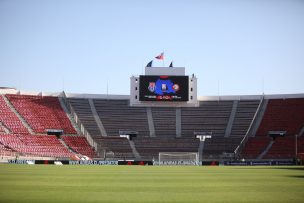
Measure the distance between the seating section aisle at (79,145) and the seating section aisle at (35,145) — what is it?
1.62 meters

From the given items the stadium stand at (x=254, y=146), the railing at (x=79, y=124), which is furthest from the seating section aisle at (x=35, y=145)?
the stadium stand at (x=254, y=146)

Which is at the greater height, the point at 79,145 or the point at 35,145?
the point at 79,145

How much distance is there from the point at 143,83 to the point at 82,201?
66.3m

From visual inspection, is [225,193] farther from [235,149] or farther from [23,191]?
[235,149]

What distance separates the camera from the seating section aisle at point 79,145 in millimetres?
74531

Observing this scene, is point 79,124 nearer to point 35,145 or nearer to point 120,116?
point 120,116

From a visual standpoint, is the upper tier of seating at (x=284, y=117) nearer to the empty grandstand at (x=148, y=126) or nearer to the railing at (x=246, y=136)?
the empty grandstand at (x=148, y=126)

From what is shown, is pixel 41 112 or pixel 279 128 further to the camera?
pixel 41 112

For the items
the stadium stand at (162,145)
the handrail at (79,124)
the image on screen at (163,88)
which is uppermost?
the image on screen at (163,88)

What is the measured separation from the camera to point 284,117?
78500mm

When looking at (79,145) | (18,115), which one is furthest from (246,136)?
(18,115)

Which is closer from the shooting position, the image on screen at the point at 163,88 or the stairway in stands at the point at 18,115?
the stairway in stands at the point at 18,115

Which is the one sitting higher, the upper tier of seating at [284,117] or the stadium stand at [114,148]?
the upper tier of seating at [284,117]

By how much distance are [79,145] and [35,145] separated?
23.5 ft
